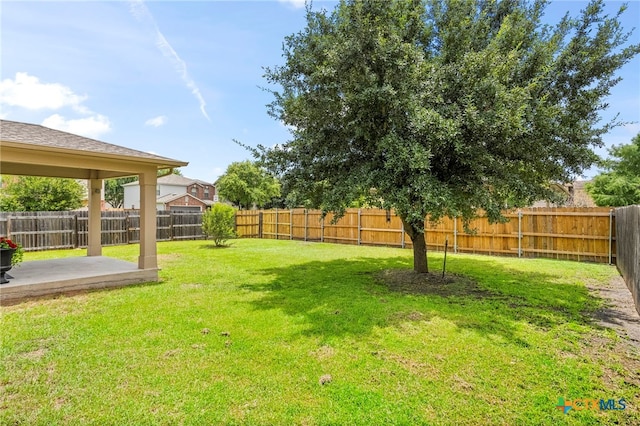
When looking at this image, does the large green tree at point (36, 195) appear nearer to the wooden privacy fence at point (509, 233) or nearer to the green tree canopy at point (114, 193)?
the wooden privacy fence at point (509, 233)

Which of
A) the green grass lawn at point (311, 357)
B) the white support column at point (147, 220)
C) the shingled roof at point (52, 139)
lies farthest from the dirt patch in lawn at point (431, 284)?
the shingled roof at point (52, 139)

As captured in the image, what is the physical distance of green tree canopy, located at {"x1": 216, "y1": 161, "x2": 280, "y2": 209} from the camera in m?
35.1

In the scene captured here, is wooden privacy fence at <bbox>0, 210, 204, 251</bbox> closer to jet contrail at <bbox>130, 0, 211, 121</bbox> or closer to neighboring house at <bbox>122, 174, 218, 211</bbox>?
jet contrail at <bbox>130, 0, 211, 121</bbox>

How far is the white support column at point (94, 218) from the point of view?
10.5 metres

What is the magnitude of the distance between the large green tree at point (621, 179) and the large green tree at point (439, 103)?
17413mm

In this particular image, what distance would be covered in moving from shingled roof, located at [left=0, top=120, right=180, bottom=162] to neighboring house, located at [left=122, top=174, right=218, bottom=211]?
83.3 feet

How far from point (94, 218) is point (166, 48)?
5.71 metres

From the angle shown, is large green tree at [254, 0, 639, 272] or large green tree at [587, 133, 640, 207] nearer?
large green tree at [254, 0, 639, 272]

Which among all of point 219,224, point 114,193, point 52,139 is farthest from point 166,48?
point 114,193

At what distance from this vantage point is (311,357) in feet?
12.7

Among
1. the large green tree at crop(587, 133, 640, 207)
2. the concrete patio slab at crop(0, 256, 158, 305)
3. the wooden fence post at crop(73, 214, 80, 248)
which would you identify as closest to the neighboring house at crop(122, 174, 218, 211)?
the wooden fence post at crop(73, 214, 80, 248)

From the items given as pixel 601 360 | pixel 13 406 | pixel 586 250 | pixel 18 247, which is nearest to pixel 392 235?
pixel 586 250

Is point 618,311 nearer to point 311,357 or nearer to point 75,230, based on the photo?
point 311,357

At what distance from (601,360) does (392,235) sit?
1155 centimetres
